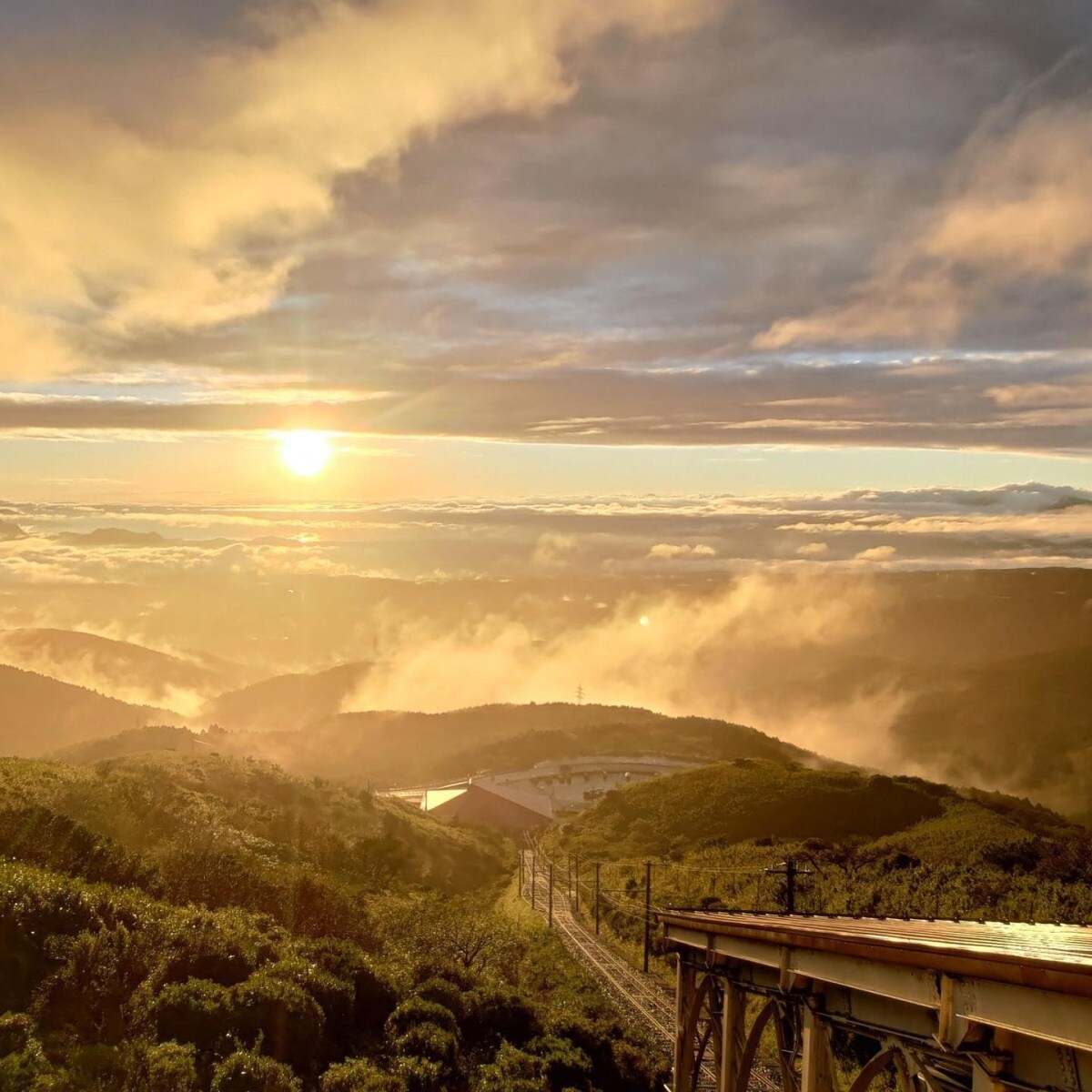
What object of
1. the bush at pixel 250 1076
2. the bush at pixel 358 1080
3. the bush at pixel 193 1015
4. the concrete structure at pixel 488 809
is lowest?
the bush at pixel 358 1080

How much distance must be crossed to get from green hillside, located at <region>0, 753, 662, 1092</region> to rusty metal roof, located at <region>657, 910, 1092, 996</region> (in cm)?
1254

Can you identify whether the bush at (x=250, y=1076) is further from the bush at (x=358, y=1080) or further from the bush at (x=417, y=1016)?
the bush at (x=417, y=1016)

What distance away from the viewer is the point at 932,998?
31.3 feet

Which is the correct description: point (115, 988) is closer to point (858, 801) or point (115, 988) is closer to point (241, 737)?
point (858, 801)

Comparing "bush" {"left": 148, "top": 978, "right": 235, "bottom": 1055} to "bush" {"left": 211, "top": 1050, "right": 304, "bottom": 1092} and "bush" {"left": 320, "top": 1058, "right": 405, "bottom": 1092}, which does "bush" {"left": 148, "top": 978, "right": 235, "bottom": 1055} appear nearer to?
"bush" {"left": 211, "top": 1050, "right": 304, "bottom": 1092}

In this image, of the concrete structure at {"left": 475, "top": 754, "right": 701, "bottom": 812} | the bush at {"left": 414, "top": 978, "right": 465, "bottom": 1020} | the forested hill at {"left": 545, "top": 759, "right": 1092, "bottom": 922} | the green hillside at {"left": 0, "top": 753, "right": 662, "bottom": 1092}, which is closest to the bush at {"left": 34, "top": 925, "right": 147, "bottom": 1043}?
the green hillside at {"left": 0, "top": 753, "right": 662, "bottom": 1092}

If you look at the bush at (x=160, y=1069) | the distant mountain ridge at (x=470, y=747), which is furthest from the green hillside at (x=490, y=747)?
the bush at (x=160, y=1069)

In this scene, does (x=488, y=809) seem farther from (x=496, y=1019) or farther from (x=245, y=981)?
(x=245, y=981)

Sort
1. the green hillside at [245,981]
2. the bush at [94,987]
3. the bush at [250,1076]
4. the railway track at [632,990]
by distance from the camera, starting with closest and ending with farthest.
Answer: the bush at [250,1076] < the green hillside at [245,981] < the bush at [94,987] < the railway track at [632,990]

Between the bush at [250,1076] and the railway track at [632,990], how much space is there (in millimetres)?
13137

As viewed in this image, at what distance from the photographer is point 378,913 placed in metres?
47.7

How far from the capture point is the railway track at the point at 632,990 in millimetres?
32500

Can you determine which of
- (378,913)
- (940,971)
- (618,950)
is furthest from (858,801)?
(940,971)

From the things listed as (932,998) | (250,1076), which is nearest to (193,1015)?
(250,1076)
